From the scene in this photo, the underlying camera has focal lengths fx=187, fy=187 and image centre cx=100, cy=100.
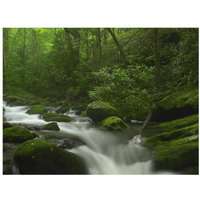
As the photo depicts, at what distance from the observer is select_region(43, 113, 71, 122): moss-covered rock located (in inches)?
156

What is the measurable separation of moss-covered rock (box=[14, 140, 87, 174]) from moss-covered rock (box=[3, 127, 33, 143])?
1.08ft

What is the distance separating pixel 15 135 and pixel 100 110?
175 cm

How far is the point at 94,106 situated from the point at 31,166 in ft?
5.92

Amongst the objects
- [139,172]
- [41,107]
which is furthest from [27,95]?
[139,172]

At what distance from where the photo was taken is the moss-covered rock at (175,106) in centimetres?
386

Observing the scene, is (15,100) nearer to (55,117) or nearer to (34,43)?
(55,117)

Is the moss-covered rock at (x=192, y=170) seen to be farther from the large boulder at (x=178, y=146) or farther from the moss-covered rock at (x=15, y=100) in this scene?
the moss-covered rock at (x=15, y=100)

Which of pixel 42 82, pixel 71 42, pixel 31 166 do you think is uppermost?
pixel 71 42

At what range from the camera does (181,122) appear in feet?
12.9

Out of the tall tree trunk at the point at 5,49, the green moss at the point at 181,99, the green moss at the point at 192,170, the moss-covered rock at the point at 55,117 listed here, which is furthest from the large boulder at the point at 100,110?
→ the tall tree trunk at the point at 5,49

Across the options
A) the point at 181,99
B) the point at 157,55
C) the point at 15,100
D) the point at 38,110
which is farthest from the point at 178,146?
the point at 15,100

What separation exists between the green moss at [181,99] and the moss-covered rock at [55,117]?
6.77 ft
